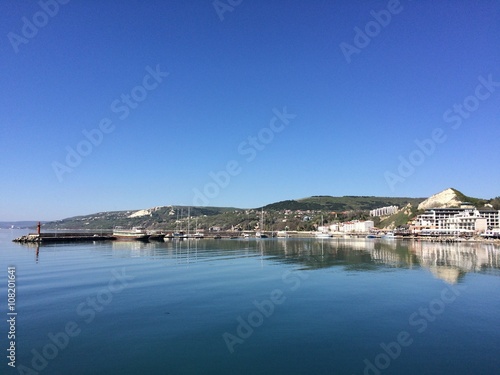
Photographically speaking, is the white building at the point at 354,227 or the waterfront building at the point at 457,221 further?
the white building at the point at 354,227

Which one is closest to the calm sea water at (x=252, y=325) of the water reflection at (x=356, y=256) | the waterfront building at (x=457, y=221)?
the water reflection at (x=356, y=256)

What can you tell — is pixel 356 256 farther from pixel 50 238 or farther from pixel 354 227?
pixel 354 227

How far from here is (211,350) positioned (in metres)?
12.3

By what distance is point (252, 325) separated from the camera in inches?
600

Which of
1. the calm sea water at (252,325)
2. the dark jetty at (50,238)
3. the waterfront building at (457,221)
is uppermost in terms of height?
the waterfront building at (457,221)

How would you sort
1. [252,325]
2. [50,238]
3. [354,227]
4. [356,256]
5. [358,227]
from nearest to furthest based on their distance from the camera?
[252,325] → [356,256] → [50,238] → [358,227] → [354,227]

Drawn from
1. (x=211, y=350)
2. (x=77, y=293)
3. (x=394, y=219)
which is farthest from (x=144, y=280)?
(x=394, y=219)

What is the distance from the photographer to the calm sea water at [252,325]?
11266mm

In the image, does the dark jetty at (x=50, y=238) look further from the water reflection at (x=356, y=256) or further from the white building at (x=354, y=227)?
the white building at (x=354, y=227)

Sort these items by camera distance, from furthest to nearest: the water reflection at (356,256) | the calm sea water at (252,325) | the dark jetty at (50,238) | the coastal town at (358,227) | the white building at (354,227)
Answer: the white building at (354,227) < the coastal town at (358,227) < the dark jetty at (50,238) < the water reflection at (356,256) < the calm sea water at (252,325)

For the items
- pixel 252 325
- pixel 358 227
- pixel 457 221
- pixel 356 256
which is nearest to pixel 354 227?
pixel 358 227

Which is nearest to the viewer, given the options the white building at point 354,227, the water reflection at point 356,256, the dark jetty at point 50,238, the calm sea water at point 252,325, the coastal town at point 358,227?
the calm sea water at point 252,325

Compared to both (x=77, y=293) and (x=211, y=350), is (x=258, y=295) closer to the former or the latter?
(x=211, y=350)

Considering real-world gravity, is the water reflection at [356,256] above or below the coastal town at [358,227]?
below
